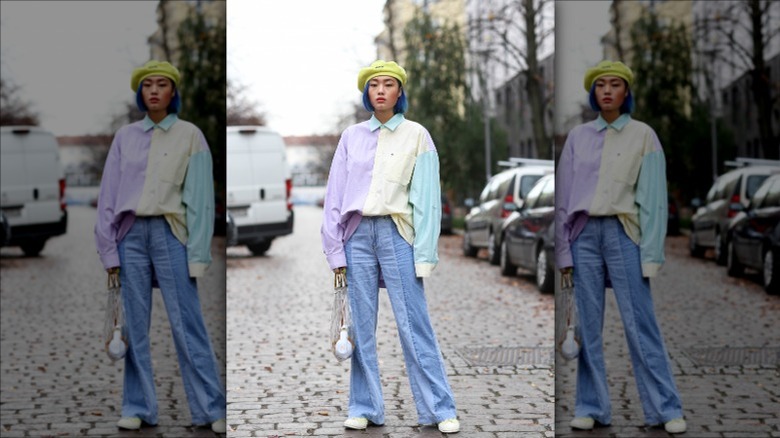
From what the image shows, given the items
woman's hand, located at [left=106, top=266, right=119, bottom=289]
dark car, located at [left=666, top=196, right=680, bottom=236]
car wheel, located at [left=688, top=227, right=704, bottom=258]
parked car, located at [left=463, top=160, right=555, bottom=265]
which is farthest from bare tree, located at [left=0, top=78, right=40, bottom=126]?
car wheel, located at [left=688, top=227, right=704, bottom=258]

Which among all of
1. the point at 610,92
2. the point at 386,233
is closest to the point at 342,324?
the point at 386,233

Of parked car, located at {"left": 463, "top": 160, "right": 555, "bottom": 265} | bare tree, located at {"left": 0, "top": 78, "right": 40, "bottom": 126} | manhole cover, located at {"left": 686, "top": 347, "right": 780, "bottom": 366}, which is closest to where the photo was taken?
parked car, located at {"left": 463, "top": 160, "right": 555, "bottom": 265}

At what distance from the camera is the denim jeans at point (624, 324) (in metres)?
7.30

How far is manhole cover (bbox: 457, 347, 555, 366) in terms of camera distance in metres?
7.62

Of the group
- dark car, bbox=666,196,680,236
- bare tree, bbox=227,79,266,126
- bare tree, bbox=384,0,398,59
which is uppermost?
bare tree, bbox=384,0,398,59

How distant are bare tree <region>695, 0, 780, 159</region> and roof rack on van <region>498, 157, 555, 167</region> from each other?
1081mm

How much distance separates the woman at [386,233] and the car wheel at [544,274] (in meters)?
1.18

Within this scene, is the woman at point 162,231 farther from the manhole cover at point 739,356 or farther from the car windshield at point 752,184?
the car windshield at point 752,184

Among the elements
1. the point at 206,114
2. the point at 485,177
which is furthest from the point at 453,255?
the point at 206,114

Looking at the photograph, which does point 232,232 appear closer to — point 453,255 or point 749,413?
point 453,255

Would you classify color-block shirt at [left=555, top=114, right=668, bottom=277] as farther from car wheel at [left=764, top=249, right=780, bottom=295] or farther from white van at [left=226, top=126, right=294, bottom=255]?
white van at [left=226, top=126, right=294, bottom=255]

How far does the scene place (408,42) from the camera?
7.47m

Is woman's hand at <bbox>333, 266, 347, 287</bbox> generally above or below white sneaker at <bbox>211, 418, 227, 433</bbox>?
above

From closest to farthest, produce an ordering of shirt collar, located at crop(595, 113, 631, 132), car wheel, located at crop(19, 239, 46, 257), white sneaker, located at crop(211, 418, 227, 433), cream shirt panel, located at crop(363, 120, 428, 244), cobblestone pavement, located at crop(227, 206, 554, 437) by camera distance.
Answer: cream shirt panel, located at crop(363, 120, 428, 244)
cobblestone pavement, located at crop(227, 206, 554, 437)
shirt collar, located at crop(595, 113, 631, 132)
white sneaker, located at crop(211, 418, 227, 433)
car wheel, located at crop(19, 239, 46, 257)
